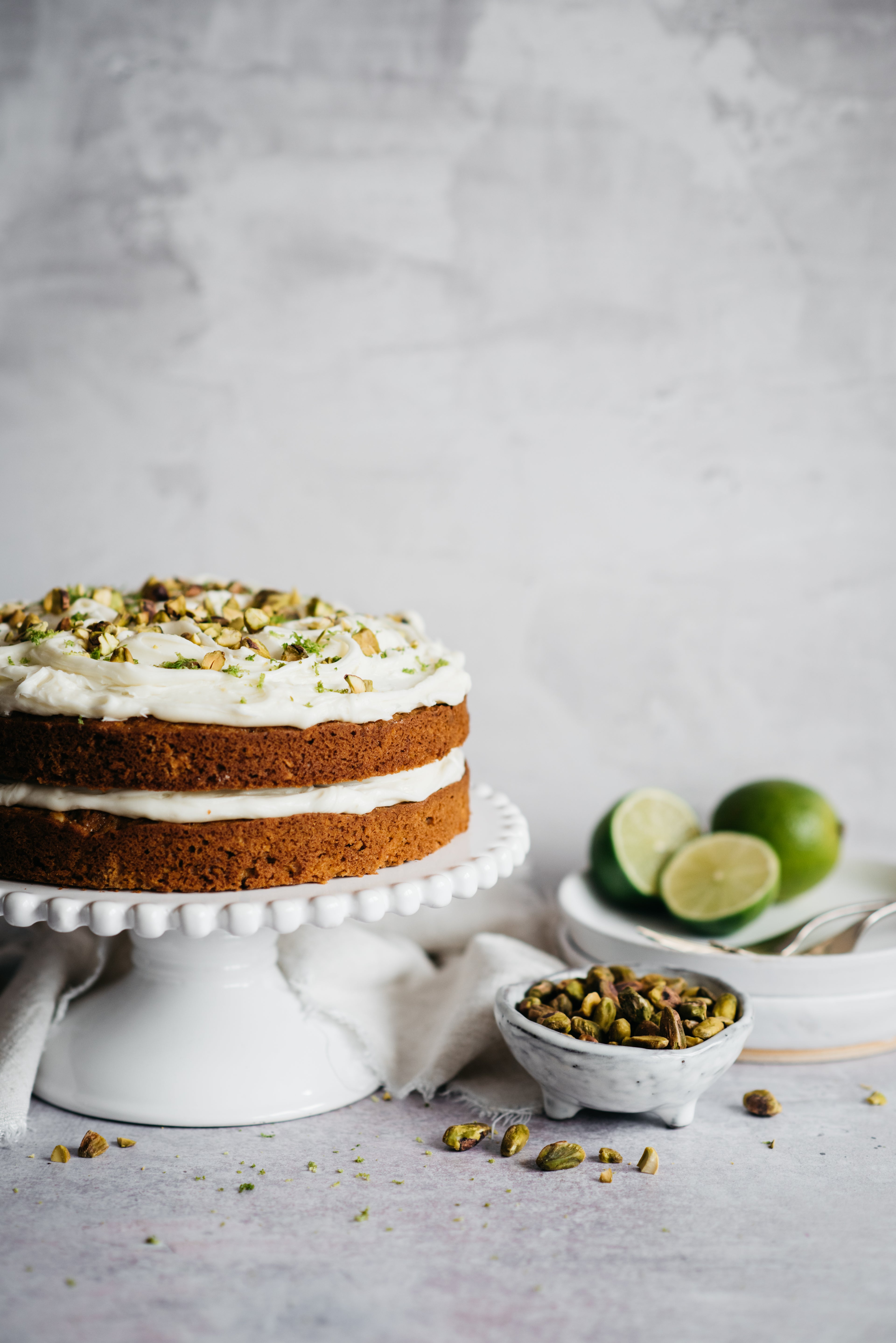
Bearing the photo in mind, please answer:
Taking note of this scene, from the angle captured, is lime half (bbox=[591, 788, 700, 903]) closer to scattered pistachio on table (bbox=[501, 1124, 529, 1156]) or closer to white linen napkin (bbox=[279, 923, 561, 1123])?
white linen napkin (bbox=[279, 923, 561, 1123])

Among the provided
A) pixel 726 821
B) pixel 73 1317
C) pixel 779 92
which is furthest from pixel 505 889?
pixel 779 92

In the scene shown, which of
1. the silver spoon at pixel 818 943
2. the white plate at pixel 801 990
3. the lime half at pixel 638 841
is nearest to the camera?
the white plate at pixel 801 990

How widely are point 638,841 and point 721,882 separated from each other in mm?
232

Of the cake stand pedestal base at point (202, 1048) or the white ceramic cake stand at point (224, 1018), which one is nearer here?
the white ceramic cake stand at point (224, 1018)

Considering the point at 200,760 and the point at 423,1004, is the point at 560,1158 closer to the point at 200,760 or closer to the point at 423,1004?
the point at 423,1004

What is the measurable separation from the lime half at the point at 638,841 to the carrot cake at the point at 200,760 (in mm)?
857

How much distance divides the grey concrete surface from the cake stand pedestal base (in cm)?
4

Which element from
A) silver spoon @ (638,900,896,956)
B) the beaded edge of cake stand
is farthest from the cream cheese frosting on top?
silver spoon @ (638,900,896,956)

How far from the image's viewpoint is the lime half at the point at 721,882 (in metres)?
2.78

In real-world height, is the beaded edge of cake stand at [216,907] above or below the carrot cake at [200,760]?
below

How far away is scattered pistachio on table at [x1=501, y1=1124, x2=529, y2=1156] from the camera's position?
2096mm

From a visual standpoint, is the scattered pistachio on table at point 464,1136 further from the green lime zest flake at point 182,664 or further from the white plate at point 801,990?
the green lime zest flake at point 182,664

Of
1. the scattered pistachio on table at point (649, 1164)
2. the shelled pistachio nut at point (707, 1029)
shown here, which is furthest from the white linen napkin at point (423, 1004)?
the shelled pistachio nut at point (707, 1029)

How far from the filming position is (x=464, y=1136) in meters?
2.12
